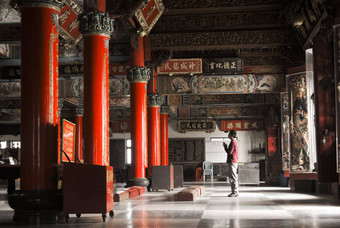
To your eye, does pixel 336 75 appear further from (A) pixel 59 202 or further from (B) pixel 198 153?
(B) pixel 198 153

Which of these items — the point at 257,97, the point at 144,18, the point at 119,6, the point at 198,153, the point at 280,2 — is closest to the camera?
the point at 119,6

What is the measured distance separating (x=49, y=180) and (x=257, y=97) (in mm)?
16629

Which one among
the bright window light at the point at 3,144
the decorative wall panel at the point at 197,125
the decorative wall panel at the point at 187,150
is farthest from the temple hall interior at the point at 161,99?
the bright window light at the point at 3,144

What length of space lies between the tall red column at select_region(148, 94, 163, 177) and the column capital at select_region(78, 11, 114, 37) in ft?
26.2

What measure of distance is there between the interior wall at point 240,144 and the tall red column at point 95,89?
1961 centimetres

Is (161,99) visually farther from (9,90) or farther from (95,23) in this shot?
(95,23)

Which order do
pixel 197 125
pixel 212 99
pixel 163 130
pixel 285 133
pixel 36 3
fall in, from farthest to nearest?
pixel 197 125, pixel 212 99, pixel 163 130, pixel 285 133, pixel 36 3

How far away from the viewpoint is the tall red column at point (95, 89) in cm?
914

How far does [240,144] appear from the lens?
28.7 meters

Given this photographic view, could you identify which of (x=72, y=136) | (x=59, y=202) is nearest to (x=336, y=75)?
(x=72, y=136)

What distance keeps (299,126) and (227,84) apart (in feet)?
13.4

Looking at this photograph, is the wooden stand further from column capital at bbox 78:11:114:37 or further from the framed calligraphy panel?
the framed calligraphy panel

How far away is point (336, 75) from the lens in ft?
31.1

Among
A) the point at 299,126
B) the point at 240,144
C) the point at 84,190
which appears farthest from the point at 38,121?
the point at 240,144
